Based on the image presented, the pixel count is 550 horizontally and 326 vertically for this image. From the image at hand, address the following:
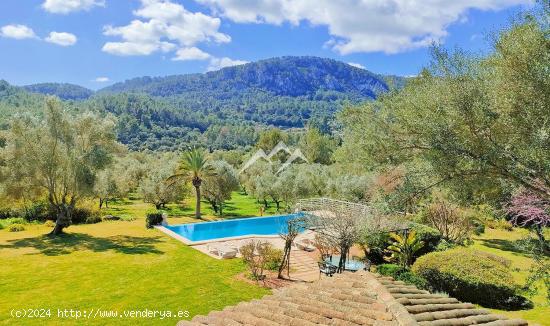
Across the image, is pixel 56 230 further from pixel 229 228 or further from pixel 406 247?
pixel 406 247

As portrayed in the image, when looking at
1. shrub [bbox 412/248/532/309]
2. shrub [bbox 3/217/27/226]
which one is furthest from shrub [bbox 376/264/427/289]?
shrub [bbox 3/217/27/226]

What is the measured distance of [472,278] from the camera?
14141 millimetres

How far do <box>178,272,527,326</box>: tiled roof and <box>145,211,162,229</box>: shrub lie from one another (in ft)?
75.3

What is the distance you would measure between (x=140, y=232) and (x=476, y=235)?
24987 millimetres

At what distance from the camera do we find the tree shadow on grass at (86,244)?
21.6m

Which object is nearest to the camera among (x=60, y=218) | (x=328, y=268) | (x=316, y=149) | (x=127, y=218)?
(x=328, y=268)

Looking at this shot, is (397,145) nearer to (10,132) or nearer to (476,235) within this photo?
(476,235)

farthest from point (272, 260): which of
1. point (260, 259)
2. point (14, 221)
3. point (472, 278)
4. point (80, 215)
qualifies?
point (14, 221)

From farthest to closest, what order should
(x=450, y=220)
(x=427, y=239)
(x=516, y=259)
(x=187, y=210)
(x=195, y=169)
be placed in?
(x=187, y=210) → (x=195, y=169) → (x=450, y=220) → (x=516, y=259) → (x=427, y=239)

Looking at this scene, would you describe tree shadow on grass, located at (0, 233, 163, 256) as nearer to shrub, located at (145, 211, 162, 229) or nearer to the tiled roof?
shrub, located at (145, 211, 162, 229)

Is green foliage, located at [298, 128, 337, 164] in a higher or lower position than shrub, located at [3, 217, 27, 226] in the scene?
higher

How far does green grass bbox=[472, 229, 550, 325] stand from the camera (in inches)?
468

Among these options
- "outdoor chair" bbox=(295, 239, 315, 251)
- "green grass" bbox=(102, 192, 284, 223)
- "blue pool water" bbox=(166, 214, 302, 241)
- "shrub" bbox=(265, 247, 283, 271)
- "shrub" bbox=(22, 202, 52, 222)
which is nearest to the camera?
"shrub" bbox=(265, 247, 283, 271)

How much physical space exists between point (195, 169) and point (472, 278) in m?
27.2
